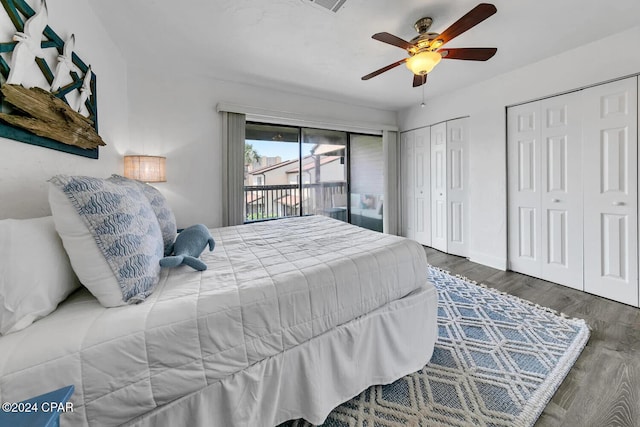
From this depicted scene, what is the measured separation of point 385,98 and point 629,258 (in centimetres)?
331

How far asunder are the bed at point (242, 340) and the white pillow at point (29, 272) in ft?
0.15

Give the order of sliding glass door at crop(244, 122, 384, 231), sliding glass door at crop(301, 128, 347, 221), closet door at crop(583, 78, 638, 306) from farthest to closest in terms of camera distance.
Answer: sliding glass door at crop(301, 128, 347, 221)
sliding glass door at crop(244, 122, 384, 231)
closet door at crop(583, 78, 638, 306)

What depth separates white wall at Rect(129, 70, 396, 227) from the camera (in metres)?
2.68

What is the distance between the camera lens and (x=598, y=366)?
4.97 feet

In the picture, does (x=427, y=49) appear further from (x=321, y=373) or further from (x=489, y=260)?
(x=489, y=260)

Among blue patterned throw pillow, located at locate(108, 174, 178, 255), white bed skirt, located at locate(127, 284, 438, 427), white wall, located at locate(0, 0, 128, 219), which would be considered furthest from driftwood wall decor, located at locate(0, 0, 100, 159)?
white bed skirt, located at locate(127, 284, 438, 427)

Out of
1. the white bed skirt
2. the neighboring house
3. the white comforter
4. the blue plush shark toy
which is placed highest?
the neighboring house

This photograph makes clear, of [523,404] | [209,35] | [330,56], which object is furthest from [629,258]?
[209,35]

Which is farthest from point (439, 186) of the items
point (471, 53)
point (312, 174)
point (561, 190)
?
point (471, 53)

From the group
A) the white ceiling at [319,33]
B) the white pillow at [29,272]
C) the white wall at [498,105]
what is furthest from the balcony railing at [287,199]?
the white pillow at [29,272]

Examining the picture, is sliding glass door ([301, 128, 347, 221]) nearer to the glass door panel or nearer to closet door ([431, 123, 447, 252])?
the glass door panel

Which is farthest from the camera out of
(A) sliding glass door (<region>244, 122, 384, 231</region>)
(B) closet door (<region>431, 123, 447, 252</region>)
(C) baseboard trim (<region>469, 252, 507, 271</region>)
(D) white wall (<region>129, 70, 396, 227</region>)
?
(B) closet door (<region>431, 123, 447, 252</region>)

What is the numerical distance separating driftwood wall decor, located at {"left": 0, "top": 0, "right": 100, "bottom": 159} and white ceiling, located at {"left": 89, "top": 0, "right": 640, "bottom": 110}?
754mm

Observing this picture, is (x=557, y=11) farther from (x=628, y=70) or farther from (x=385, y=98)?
(x=385, y=98)
